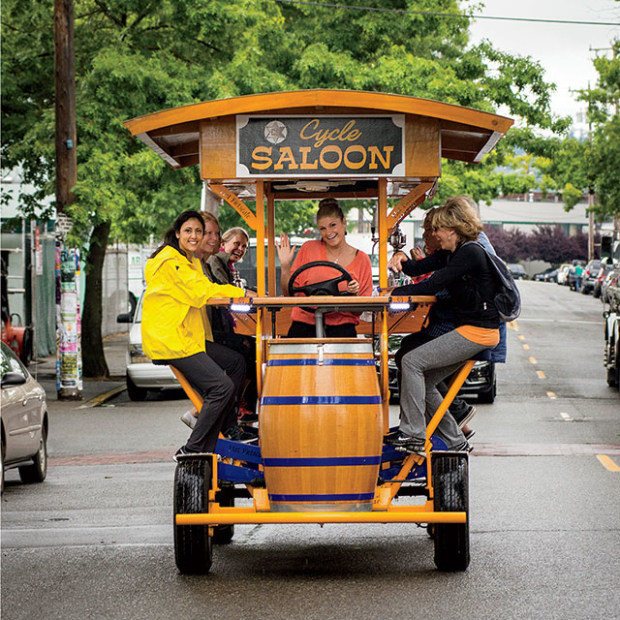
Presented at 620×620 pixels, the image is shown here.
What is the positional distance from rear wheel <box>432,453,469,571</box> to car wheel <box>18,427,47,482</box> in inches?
241

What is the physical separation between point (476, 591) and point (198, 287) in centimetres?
251

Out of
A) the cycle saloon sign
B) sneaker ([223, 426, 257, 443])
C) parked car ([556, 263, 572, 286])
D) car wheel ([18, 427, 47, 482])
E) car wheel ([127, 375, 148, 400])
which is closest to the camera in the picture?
the cycle saloon sign

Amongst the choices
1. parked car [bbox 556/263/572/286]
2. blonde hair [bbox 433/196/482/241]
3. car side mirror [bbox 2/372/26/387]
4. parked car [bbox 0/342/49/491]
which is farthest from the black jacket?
parked car [bbox 556/263/572/286]

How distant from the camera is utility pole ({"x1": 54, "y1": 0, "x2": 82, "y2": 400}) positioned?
2078cm

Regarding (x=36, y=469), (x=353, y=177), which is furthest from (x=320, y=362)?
(x=36, y=469)

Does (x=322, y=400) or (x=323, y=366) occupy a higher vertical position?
(x=323, y=366)

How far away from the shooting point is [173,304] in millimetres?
8188

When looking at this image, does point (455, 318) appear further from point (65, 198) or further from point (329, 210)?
point (65, 198)

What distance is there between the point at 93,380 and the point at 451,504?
17.9 m

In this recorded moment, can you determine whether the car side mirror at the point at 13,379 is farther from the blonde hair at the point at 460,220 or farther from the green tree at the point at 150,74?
the green tree at the point at 150,74

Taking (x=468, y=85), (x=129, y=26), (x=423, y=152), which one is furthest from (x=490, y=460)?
(x=468, y=85)

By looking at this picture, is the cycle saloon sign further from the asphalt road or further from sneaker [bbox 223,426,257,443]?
the asphalt road

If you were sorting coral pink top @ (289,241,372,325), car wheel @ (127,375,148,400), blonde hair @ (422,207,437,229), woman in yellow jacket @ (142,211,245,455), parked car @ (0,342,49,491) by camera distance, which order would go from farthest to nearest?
car wheel @ (127,375,148,400)
parked car @ (0,342,49,491)
blonde hair @ (422,207,437,229)
coral pink top @ (289,241,372,325)
woman in yellow jacket @ (142,211,245,455)

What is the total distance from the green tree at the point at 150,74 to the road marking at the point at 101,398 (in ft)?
6.83
